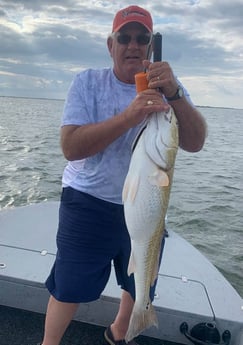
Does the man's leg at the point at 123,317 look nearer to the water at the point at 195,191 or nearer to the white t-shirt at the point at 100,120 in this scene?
the white t-shirt at the point at 100,120

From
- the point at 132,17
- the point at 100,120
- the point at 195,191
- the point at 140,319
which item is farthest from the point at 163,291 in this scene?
the point at 195,191

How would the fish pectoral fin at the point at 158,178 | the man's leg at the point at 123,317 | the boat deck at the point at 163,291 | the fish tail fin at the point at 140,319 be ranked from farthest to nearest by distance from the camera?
the boat deck at the point at 163,291 → the man's leg at the point at 123,317 → the fish tail fin at the point at 140,319 → the fish pectoral fin at the point at 158,178

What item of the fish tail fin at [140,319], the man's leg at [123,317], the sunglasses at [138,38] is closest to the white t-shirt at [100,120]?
the sunglasses at [138,38]

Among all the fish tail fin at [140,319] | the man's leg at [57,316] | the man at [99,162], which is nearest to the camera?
the man at [99,162]

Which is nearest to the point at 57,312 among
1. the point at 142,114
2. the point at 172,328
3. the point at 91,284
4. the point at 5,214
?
the point at 91,284

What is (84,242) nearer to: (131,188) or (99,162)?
(99,162)

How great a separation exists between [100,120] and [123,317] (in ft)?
5.35

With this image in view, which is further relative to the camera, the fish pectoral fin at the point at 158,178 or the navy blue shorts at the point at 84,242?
the navy blue shorts at the point at 84,242

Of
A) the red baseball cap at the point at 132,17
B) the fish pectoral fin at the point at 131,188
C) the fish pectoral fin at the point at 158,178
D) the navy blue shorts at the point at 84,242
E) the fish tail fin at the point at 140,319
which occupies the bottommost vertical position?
the fish tail fin at the point at 140,319

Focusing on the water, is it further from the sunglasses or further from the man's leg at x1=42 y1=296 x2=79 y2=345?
the sunglasses

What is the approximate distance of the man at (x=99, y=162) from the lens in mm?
2480

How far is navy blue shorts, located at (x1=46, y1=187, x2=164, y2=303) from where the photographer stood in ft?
9.16

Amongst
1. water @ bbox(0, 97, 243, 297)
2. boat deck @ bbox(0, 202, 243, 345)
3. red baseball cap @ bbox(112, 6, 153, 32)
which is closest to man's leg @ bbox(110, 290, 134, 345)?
boat deck @ bbox(0, 202, 243, 345)

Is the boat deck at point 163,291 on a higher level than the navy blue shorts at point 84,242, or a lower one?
lower
